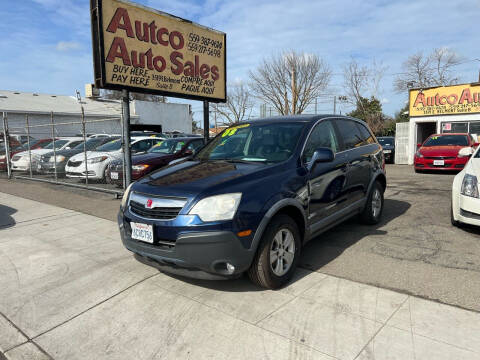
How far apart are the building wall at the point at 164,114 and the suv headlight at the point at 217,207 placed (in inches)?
1220

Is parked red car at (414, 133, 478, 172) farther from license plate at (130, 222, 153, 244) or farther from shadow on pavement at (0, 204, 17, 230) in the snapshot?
shadow on pavement at (0, 204, 17, 230)

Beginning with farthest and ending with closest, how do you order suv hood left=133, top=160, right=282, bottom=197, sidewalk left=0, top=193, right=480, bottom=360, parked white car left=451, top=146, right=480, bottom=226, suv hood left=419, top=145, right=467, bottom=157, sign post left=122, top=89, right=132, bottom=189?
suv hood left=419, top=145, right=467, bottom=157 < sign post left=122, top=89, right=132, bottom=189 < parked white car left=451, top=146, right=480, bottom=226 < suv hood left=133, top=160, right=282, bottom=197 < sidewalk left=0, top=193, right=480, bottom=360

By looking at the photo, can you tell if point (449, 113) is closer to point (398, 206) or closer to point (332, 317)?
point (398, 206)

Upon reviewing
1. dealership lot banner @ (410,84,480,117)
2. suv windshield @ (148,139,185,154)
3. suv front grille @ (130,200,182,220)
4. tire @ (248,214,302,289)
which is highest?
dealership lot banner @ (410,84,480,117)

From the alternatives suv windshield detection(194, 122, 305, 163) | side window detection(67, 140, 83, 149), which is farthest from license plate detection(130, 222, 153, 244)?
side window detection(67, 140, 83, 149)

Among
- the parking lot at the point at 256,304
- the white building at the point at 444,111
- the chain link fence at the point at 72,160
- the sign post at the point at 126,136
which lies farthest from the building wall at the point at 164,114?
the parking lot at the point at 256,304

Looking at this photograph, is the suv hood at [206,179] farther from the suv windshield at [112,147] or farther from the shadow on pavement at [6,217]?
the suv windshield at [112,147]

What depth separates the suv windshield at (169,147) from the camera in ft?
30.6

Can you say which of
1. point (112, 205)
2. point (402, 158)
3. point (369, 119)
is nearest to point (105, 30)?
point (112, 205)

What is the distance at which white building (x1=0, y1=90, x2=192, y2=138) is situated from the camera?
85.0ft

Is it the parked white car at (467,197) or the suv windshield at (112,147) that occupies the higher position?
the suv windshield at (112,147)

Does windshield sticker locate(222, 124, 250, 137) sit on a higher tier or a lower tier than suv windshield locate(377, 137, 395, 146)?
higher

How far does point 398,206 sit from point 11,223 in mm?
7067

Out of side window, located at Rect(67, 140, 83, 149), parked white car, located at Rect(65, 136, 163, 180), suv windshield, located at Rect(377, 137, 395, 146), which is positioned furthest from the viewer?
suv windshield, located at Rect(377, 137, 395, 146)
